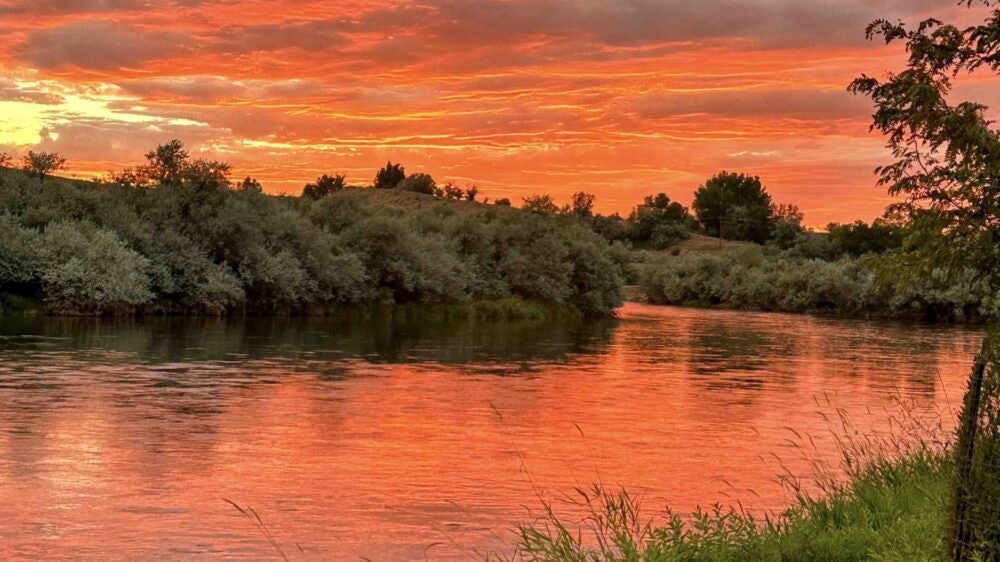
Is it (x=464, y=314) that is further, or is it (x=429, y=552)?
(x=464, y=314)

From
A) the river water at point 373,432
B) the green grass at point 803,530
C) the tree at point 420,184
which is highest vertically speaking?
the tree at point 420,184

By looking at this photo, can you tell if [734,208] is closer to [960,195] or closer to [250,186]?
[250,186]

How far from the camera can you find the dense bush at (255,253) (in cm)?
4731

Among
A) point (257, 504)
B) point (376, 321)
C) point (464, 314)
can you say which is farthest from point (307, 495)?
point (464, 314)

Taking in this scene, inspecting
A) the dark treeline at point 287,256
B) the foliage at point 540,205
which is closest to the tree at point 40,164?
the dark treeline at point 287,256

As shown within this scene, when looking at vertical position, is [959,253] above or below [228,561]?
above

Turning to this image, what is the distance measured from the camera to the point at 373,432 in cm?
2009

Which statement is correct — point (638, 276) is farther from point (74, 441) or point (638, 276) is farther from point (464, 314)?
point (74, 441)

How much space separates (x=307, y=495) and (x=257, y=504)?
761 mm

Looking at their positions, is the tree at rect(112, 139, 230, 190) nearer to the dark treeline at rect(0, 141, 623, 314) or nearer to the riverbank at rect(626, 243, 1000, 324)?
the dark treeline at rect(0, 141, 623, 314)

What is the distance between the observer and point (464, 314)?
205 feet

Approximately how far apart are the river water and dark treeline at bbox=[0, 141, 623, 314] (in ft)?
19.8

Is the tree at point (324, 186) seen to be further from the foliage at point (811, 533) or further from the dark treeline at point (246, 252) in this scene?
the foliage at point (811, 533)

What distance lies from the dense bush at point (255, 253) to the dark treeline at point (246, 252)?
0.08m
